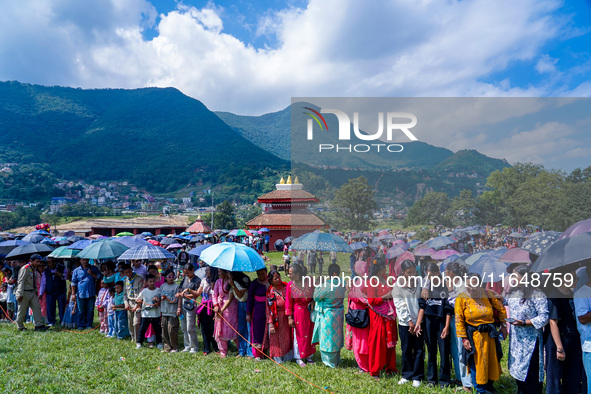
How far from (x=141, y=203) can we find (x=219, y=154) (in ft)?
132

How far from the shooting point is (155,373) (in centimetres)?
500

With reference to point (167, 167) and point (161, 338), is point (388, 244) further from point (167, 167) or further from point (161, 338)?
point (167, 167)

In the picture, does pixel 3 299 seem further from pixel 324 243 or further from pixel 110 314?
pixel 324 243

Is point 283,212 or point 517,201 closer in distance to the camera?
point 517,201

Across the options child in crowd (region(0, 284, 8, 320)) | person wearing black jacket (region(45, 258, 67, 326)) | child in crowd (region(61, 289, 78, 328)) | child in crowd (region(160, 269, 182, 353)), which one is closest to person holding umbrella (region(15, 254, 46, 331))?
child in crowd (region(61, 289, 78, 328))

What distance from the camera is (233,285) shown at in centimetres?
561

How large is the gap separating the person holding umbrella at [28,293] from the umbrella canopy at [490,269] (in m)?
7.69

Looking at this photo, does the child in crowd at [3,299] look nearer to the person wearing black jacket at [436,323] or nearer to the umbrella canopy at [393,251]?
the umbrella canopy at [393,251]

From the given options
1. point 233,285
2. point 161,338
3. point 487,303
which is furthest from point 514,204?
point 161,338

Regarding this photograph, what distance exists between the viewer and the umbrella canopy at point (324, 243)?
306 inches

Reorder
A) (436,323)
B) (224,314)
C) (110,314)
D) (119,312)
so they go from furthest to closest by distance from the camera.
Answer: (110,314), (119,312), (224,314), (436,323)

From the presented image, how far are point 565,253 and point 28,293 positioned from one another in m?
8.29

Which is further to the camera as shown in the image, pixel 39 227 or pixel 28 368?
pixel 39 227

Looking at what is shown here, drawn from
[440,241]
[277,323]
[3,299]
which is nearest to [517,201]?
[440,241]
